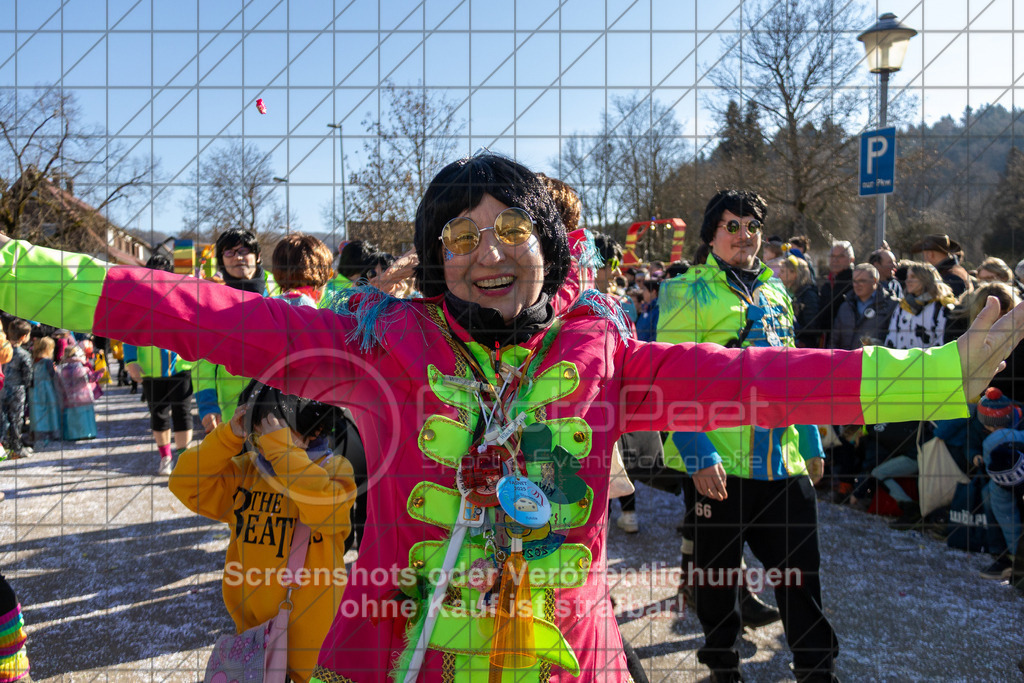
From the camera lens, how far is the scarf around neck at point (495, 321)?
142 cm

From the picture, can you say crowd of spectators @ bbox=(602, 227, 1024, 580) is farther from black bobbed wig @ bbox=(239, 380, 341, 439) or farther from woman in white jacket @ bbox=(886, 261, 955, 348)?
black bobbed wig @ bbox=(239, 380, 341, 439)

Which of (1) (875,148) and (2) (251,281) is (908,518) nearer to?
(1) (875,148)

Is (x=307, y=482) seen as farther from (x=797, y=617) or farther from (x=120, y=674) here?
(x=797, y=617)

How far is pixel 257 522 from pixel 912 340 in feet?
12.0

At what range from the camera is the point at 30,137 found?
178cm

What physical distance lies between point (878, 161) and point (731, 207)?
672 millimetres

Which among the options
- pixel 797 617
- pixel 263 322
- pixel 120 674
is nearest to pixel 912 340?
pixel 797 617

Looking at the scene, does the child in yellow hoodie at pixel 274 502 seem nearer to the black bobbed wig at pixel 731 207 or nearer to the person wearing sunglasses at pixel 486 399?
the person wearing sunglasses at pixel 486 399

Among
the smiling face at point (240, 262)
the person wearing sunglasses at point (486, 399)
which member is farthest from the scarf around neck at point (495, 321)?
the smiling face at point (240, 262)

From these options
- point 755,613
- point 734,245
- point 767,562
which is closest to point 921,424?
point 755,613

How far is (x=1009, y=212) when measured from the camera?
197cm

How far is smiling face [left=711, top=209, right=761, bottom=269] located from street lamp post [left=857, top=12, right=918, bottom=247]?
2.57ft

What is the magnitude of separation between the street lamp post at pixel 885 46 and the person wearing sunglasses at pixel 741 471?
2.48ft

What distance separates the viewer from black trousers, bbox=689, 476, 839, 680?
2412mm
